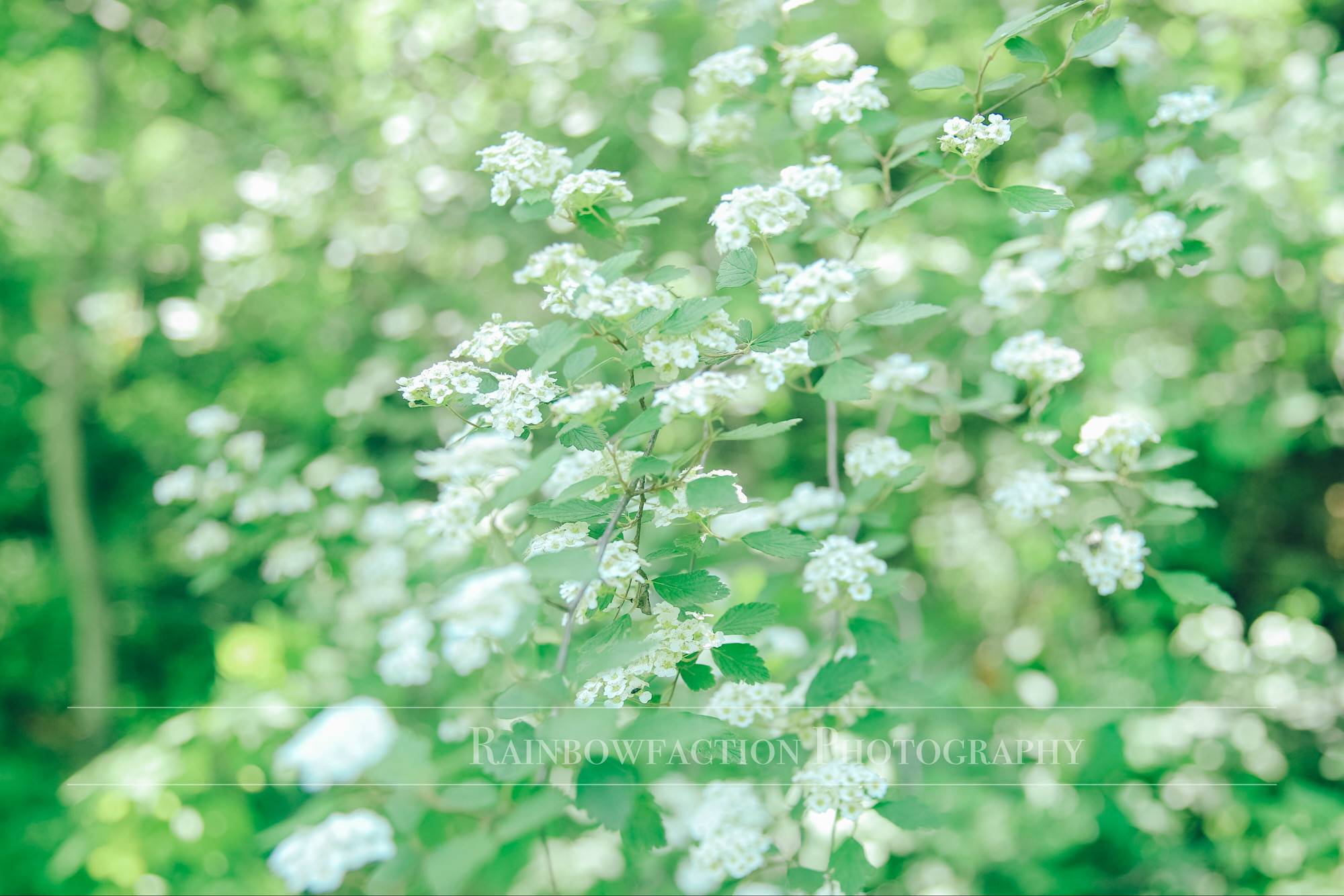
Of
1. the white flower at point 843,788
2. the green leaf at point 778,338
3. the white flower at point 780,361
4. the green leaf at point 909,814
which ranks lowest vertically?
the green leaf at point 909,814

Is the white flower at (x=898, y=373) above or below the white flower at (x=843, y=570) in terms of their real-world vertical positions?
above

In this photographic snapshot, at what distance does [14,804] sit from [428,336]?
3157 mm

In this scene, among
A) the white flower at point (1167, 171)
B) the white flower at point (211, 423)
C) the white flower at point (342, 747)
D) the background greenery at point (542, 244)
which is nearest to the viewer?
the white flower at point (342, 747)

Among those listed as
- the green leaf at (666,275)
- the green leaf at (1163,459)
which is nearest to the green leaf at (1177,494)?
the green leaf at (1163,459)

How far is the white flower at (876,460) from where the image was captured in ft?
4.65

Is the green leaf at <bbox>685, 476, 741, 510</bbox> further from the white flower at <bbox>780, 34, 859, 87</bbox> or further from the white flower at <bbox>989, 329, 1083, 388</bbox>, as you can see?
the white flower at <bbox>780, 34, 859, 87</bbox>

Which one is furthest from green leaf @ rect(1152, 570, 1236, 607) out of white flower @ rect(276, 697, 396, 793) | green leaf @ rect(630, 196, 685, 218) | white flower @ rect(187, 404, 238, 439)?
white flower @ rect(187, 404, 238, 439)

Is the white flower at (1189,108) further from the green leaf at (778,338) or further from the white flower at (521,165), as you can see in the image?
the white flower at (521,165)

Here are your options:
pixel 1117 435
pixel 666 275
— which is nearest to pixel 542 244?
pixel 666 275

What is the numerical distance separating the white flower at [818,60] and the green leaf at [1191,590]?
1.07 m

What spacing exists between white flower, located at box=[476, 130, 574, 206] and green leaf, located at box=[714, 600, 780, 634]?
2.32 feet

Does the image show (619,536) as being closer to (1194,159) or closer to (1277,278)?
(1194,159)

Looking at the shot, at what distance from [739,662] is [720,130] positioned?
45.1 inches

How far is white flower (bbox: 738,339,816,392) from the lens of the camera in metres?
1.03
